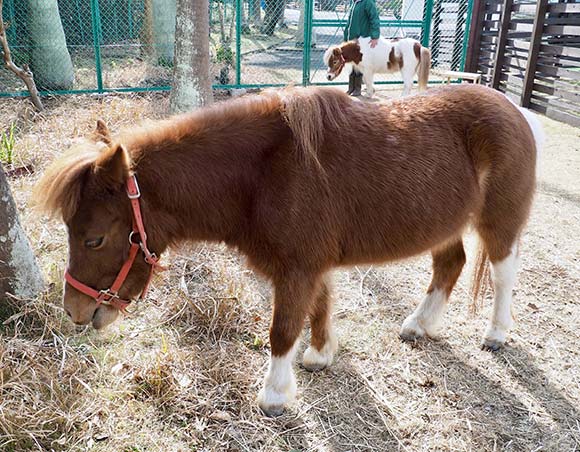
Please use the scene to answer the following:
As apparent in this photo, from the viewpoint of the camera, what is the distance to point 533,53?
9.45m

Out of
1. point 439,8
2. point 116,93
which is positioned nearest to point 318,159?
point 116,93

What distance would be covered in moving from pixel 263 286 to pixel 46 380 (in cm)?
155

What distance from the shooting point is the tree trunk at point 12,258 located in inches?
105

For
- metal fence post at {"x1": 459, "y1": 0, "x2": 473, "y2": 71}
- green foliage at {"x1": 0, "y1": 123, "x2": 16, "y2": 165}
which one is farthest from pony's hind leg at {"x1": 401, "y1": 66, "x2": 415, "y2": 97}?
green foliage at {"x1": 0, "y1": 123, "x2": 16, "y2": 165}

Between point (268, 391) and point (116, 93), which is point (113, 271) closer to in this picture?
point (268, 391)

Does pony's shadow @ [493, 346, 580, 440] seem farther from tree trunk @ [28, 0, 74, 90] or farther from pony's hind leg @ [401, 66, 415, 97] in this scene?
tree trunk @ [28, 0, 74, 90]

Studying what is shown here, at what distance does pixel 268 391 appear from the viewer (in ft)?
8.04

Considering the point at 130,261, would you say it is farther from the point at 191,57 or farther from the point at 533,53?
the point at 533,53

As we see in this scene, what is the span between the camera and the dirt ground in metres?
2.30

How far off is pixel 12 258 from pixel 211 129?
147cm

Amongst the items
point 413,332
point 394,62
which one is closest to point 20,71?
point 413,332

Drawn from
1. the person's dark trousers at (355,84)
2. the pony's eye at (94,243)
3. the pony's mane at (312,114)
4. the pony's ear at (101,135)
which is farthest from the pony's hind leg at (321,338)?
the person's dark trousers at (355,84)

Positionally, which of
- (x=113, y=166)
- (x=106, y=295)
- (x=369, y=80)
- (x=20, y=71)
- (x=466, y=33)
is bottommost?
(x=106, y=295)

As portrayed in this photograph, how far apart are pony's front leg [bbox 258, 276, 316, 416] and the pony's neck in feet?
1.14
